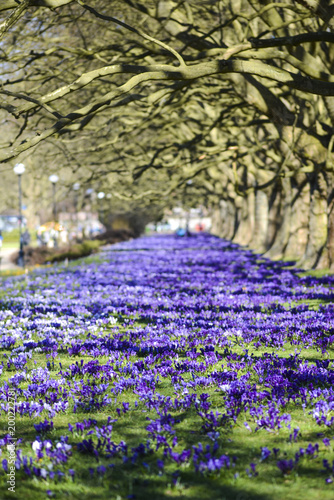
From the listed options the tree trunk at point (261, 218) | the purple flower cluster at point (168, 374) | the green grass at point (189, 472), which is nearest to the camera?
the green grass at point (189, 472)

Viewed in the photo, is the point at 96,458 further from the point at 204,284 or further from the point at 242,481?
the point at 204,284

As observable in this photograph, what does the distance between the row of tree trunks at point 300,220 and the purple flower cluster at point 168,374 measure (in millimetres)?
6344

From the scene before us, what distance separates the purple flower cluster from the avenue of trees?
2.99 meters

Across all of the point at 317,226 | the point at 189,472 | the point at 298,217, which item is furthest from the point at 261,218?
the point at 189,472

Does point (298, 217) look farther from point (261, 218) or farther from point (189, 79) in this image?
point (189, 79)

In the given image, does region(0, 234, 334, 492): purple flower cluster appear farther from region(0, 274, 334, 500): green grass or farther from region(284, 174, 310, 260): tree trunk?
region(284, 174, 310, 260): tree trunk

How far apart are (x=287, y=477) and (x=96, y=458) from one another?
1350 mm

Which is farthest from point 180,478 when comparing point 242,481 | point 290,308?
point 290,308

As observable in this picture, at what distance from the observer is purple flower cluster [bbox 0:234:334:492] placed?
4.17m

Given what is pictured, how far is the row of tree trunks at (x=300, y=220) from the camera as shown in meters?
19.1

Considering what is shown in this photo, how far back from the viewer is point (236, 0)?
13000mm

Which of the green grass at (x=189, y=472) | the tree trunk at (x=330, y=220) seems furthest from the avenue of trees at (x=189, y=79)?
the green grass at (x=189, y=472)

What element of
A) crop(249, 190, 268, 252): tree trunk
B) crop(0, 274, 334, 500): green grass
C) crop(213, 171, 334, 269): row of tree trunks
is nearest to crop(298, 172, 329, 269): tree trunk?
crop(213, 171, 334, 269): row of tree trunks

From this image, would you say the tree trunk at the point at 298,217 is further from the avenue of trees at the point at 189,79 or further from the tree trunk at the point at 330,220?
the tree trunk at the point at 330,220
